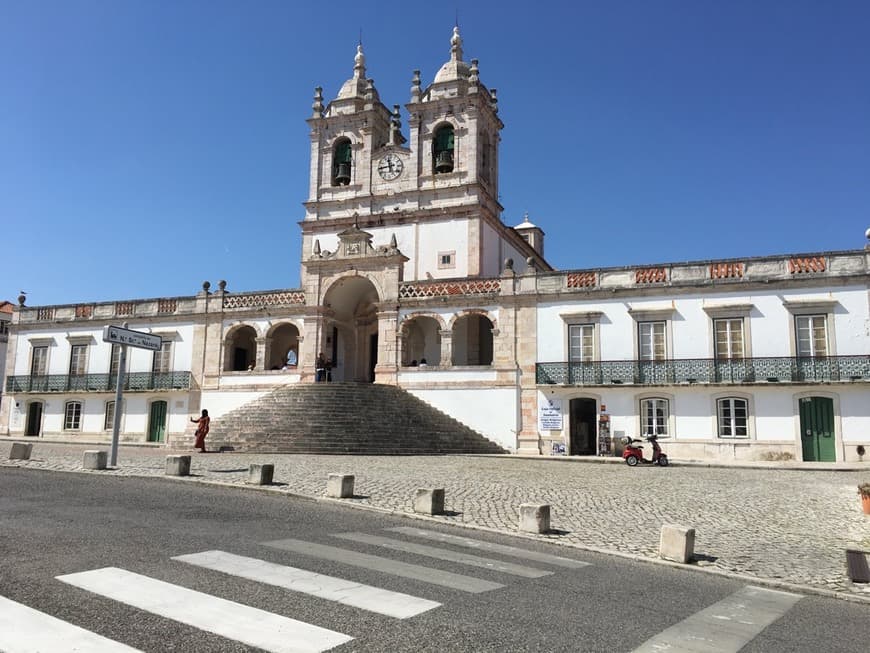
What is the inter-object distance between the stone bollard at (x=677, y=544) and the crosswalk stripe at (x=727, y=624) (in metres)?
0.88

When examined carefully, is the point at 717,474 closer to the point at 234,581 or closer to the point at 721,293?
the point at 721,293

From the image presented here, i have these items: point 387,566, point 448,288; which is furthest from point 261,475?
point 448,288

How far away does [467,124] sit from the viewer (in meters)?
32.2

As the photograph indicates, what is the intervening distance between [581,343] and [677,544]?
1841cm

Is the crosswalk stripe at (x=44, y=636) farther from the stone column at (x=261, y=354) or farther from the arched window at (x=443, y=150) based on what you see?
the arched window at (x=443, y=150)

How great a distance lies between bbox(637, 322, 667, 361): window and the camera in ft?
80.9

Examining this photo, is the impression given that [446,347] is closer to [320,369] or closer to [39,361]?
[320,369]

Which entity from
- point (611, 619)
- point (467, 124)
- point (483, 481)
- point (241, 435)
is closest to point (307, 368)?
point (241, 435)

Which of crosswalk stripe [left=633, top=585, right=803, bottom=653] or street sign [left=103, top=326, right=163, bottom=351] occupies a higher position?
street sign [left=103, top=326, right=163, bottom=351]

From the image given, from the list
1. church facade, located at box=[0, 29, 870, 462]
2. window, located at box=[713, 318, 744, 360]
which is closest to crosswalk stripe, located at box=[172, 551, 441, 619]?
church facade, located at box=[0, 29, 870, 462]

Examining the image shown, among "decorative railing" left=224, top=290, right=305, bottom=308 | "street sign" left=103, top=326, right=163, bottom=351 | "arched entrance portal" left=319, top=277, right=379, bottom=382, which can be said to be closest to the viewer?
"street sign" left=103, top=326, right=163, bottom=351

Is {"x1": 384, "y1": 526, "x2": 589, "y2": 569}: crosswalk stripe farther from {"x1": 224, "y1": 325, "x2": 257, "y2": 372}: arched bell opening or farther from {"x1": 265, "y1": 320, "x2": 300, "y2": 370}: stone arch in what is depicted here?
{"x1": 265, "y1": 320, "x2": 300, "y2": 370}: stone arch

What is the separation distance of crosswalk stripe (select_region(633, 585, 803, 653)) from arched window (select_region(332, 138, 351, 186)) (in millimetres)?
30225

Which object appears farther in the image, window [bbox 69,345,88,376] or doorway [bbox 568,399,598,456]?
window [bbox 69,345,88,376]
